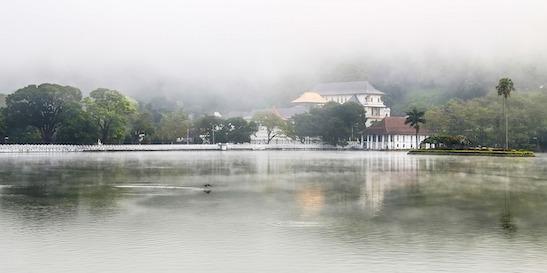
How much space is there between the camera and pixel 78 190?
3566 centimetres

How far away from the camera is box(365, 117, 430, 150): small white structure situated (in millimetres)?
155625

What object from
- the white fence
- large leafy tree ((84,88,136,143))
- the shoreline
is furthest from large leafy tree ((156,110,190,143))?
large leafy tree ((84,88,136,143))

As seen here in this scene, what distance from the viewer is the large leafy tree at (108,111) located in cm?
13112

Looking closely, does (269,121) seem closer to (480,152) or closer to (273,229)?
(480,152)

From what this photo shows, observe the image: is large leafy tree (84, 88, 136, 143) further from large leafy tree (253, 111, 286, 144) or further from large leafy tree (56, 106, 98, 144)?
large leafy tree (253, 111, 286, 144)

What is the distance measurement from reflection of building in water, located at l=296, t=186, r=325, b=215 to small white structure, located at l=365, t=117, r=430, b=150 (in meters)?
120

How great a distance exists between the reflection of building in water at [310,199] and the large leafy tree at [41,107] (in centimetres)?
9910

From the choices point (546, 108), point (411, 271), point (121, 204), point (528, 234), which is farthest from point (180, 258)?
point (546, 108)

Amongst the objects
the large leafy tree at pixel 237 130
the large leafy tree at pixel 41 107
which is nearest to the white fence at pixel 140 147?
the large leafy tree at pixel 237 130

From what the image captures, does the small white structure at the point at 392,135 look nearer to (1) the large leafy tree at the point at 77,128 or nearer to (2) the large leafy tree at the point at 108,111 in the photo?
(2) the large leafy tree at the point at 108,111

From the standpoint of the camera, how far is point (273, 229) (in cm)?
2139

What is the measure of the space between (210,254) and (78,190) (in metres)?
20.4

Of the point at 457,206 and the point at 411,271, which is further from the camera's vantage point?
the point at 457,206

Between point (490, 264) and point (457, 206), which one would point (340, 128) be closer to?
point (457, 206)
